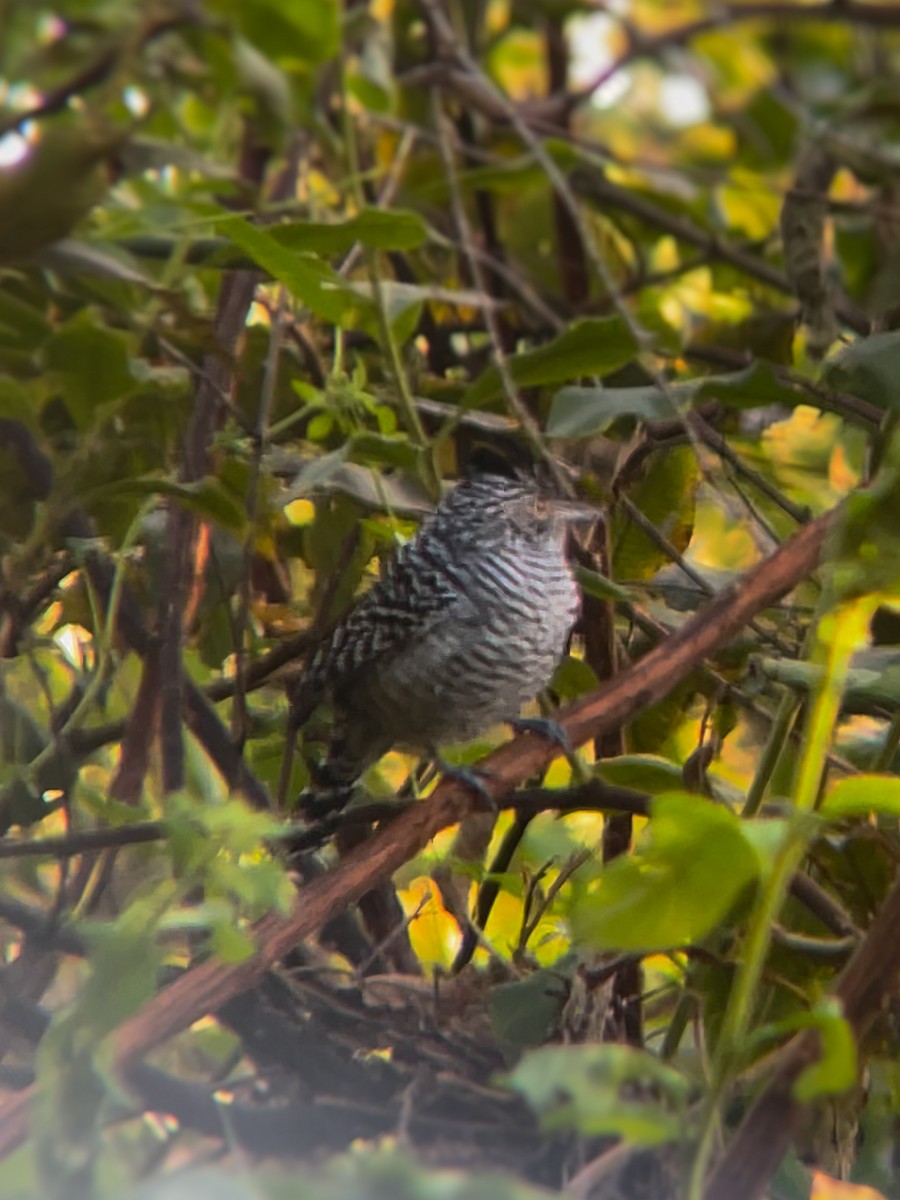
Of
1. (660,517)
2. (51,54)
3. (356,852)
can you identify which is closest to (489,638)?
(660,517)

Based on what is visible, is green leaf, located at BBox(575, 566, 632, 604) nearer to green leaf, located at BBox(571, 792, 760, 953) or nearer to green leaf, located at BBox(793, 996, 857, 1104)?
green leaf, located at BBox(571, 792, 760, 953)

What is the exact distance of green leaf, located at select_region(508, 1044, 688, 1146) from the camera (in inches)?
31.4

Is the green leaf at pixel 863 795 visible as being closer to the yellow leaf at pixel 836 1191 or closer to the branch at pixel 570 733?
the branch at pixel 570 733

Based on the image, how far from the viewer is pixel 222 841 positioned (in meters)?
1.07

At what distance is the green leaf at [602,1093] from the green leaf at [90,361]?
72cm

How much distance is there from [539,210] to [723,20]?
59 centimetres

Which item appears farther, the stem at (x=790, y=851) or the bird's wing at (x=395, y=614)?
the bird's wing at (x=395, y=614)

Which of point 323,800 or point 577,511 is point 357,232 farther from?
point 323,800

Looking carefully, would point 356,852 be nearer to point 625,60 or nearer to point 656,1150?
point 656,1150

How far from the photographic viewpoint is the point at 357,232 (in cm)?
142

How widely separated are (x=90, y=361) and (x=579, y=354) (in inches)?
18.7

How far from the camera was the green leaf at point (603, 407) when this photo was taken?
1.47 m

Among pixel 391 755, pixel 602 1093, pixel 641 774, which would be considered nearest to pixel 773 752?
pixel 641 774

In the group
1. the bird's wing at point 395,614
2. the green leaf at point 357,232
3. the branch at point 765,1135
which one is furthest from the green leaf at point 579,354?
the branch at point 765,1135
